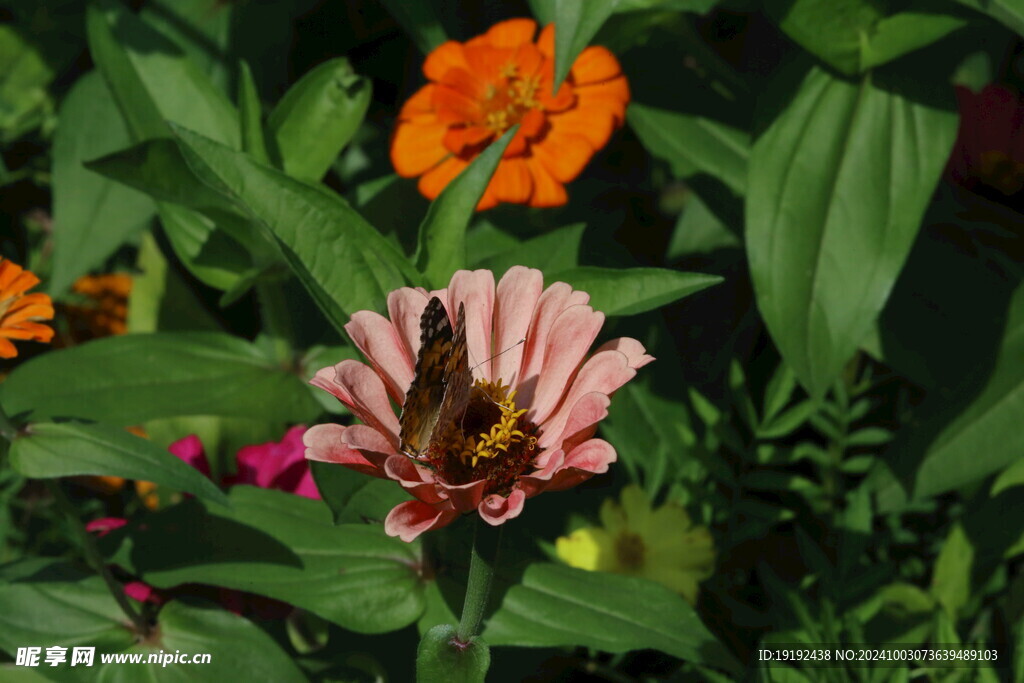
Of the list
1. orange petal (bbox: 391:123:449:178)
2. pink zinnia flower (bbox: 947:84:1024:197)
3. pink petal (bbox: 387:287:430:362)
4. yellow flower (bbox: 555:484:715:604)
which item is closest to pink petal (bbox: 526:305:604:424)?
pink petal (bbox: 387:287:430:362)

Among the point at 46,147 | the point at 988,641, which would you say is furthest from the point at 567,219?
the point at 46,147

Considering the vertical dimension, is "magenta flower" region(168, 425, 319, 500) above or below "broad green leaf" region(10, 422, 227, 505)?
below

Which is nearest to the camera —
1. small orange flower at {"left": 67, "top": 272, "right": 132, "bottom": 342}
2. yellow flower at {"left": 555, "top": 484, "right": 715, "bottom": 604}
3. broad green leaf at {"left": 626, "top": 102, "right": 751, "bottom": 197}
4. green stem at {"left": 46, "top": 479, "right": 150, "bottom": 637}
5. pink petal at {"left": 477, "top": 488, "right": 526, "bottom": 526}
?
pink petal at {"left": 477, "top": 488, "right": 526, "bottom": 526}

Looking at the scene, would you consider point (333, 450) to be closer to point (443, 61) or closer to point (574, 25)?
point (574, 25)

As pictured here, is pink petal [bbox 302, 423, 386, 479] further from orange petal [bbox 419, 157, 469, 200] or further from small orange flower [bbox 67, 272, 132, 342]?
small orange flower [bbox 67, 272, 132, 342]

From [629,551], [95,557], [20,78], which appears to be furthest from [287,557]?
[20,78]

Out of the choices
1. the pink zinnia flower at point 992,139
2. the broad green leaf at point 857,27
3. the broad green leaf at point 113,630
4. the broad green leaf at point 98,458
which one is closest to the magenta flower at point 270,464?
the broad green leaf at point 113,630
